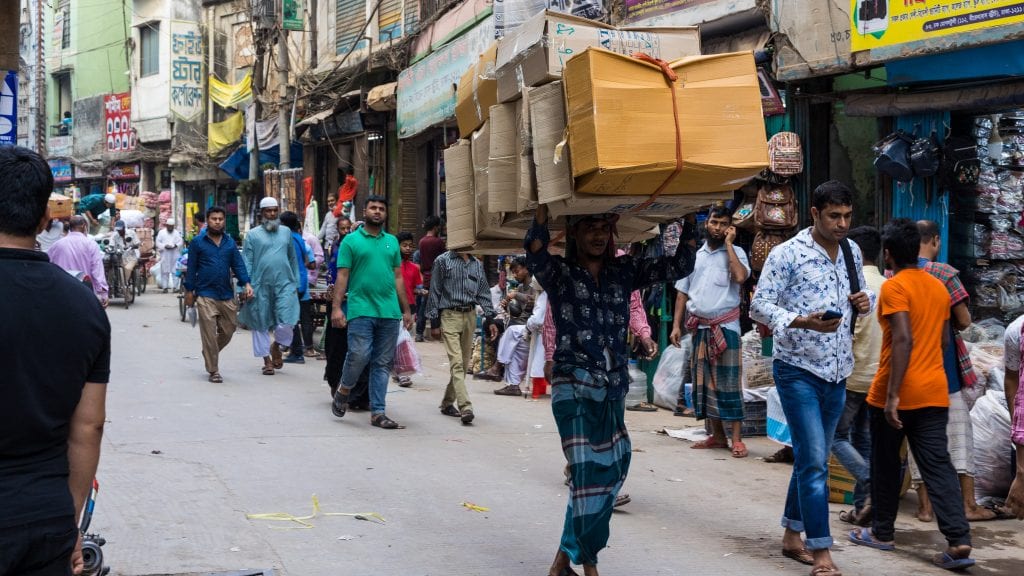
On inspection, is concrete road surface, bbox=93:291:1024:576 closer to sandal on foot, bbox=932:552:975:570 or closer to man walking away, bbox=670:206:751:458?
sandal on foot, bbox=932:552:975:570

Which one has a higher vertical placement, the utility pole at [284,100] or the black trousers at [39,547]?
the utility pole at [284,100]

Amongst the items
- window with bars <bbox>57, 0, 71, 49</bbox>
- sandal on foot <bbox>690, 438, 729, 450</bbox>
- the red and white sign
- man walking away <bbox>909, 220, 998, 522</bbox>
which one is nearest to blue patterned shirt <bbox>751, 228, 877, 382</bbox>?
man walking away <bbox>909, 220, 998, 522</bbox>

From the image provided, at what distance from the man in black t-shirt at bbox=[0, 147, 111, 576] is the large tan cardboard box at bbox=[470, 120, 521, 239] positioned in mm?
2674

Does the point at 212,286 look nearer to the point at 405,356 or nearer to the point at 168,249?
the point at 405,356

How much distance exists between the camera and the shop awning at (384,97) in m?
20.0

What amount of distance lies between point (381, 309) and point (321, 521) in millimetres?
3423

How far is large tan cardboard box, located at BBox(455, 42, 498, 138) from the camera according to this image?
5.61 m

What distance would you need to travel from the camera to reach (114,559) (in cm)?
548

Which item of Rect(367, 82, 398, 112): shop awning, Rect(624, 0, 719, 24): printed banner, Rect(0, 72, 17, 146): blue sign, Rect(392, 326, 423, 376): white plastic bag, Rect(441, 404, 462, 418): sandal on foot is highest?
Rect(367, 82, 398, 112): shop awning

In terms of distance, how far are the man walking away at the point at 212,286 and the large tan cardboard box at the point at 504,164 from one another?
24.5 feet

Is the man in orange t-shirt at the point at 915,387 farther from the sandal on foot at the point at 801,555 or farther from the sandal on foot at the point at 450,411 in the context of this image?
the sandal on foot at the point at 450,411

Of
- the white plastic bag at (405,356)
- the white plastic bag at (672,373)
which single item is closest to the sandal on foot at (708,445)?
the white plastic bag at (672,373)

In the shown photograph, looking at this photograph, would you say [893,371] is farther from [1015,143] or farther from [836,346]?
[1015,143]

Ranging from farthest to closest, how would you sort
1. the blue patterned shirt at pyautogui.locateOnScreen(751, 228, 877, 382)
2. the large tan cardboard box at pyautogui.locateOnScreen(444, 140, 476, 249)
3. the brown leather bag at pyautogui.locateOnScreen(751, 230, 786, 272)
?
1. the brown leather bag at pyautogui.locateOnScreen(751, 230, 786, 272)
2. the large tan cardboard box at pyautogui.locateOnScreen(444, 140, 476, 249)
3. the blue patterned shirt at pyautogui.locateOnScreen(751, 228, 877, 382)
